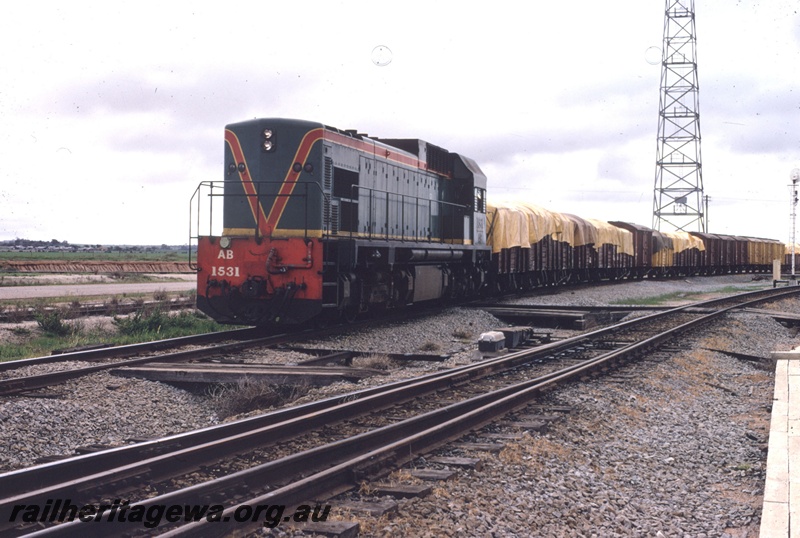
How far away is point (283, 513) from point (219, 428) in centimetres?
176

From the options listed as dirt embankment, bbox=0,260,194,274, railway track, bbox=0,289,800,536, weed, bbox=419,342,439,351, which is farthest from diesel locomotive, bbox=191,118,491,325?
dirt embankment, bbox=0,260,194,274

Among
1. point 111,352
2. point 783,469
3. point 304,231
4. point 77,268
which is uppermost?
point 304,231

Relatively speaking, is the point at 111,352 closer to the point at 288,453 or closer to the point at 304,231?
the point at 304,231

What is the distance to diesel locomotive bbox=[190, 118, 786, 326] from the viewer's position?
41.1 ft

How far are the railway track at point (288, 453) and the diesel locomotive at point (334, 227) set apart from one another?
4380 millimetres

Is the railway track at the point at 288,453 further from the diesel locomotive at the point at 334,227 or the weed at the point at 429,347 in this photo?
the diesel locomotive at the point at 334,227

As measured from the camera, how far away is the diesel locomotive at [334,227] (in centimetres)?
1253

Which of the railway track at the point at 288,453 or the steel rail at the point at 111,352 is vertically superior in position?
the steel rail at the point at 111,352

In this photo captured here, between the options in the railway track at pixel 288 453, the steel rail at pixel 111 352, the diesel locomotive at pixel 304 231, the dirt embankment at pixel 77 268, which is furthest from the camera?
the dirt embankment at pixel 77 268

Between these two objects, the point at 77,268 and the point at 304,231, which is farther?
the point at 77,268

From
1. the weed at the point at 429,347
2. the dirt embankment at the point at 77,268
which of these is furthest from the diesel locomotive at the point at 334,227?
the dirt embankment at the point at 77,268

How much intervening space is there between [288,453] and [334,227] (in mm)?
8299

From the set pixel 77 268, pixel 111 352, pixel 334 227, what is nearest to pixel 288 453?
pixel 111 352

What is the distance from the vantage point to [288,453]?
18.3 feet
